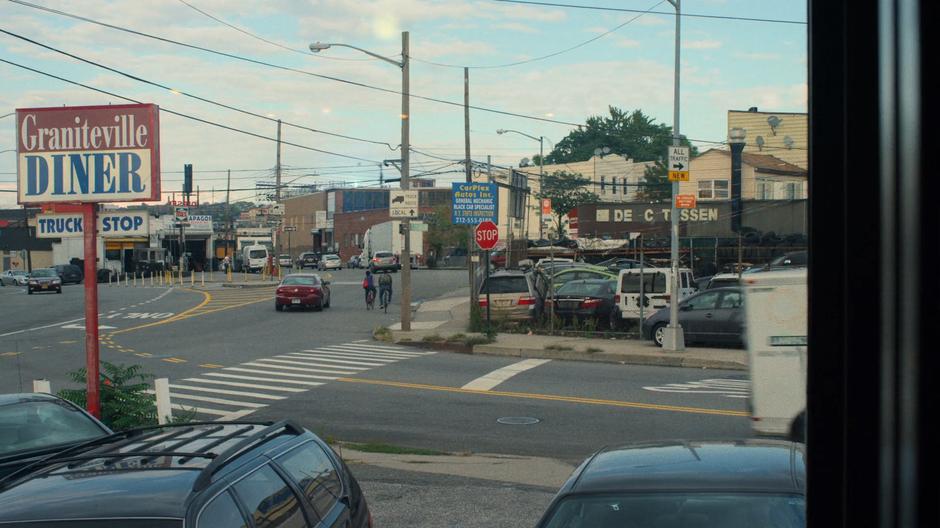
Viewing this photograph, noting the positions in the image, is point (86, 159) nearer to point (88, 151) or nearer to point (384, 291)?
point (88, 151)

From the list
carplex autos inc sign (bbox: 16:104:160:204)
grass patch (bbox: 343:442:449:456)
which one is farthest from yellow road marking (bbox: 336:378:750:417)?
carplex autos inc sign (bbox: 16:104:160:204)

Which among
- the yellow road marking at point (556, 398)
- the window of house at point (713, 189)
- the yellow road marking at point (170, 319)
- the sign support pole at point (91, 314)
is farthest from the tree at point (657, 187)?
the sign support pole at point (91, 314)

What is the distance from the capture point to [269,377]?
20422mm

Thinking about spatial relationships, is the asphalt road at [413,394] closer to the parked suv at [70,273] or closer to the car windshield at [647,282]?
the car windshield at [647,282]

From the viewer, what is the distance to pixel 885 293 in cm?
124

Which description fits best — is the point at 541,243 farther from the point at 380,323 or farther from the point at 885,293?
the point at 885,293

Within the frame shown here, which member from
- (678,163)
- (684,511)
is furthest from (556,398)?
(684,511)

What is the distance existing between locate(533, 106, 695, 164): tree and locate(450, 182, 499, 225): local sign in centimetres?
5762

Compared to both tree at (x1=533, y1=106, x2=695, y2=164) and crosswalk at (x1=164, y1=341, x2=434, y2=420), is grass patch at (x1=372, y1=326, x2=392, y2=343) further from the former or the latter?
tree at (x1=533, y1=106, x2=695, y2=164)

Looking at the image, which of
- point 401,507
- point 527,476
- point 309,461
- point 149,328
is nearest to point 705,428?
point 527,476

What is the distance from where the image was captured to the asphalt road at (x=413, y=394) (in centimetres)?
1050

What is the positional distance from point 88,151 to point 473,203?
20.6m

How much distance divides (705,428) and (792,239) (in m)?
22.3

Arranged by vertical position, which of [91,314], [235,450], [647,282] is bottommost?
[235,450]
